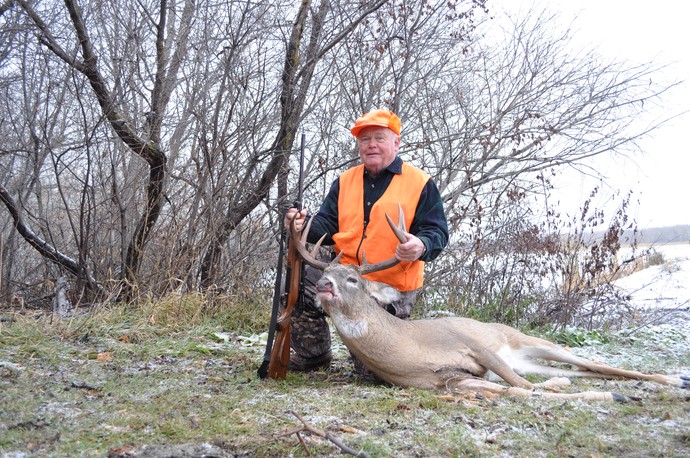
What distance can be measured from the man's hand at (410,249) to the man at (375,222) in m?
0.17

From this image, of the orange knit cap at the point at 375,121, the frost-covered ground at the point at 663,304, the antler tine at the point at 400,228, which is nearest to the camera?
the antler tine at the point at 400,228

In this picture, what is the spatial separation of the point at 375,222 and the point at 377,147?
21.3 inches

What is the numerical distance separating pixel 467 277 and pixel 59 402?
17.2ft

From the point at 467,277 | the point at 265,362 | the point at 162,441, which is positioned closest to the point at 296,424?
the point at 162,441

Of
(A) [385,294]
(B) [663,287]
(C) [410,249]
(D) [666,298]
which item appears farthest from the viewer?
(B) [663,287]

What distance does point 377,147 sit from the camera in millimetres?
4820

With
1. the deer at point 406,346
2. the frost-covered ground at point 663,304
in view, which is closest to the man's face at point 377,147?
the deer at point 406,346

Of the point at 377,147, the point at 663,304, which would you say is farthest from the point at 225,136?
the point at 663,304

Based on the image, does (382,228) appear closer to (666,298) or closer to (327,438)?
(327,438)

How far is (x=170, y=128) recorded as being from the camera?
7434 millimetres

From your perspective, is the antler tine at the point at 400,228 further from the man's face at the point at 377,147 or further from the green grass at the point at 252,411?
the green grass at the point at 252,411

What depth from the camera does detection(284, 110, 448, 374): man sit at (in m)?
4.67

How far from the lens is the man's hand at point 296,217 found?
15.2 feet

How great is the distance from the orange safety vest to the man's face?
139 mm
